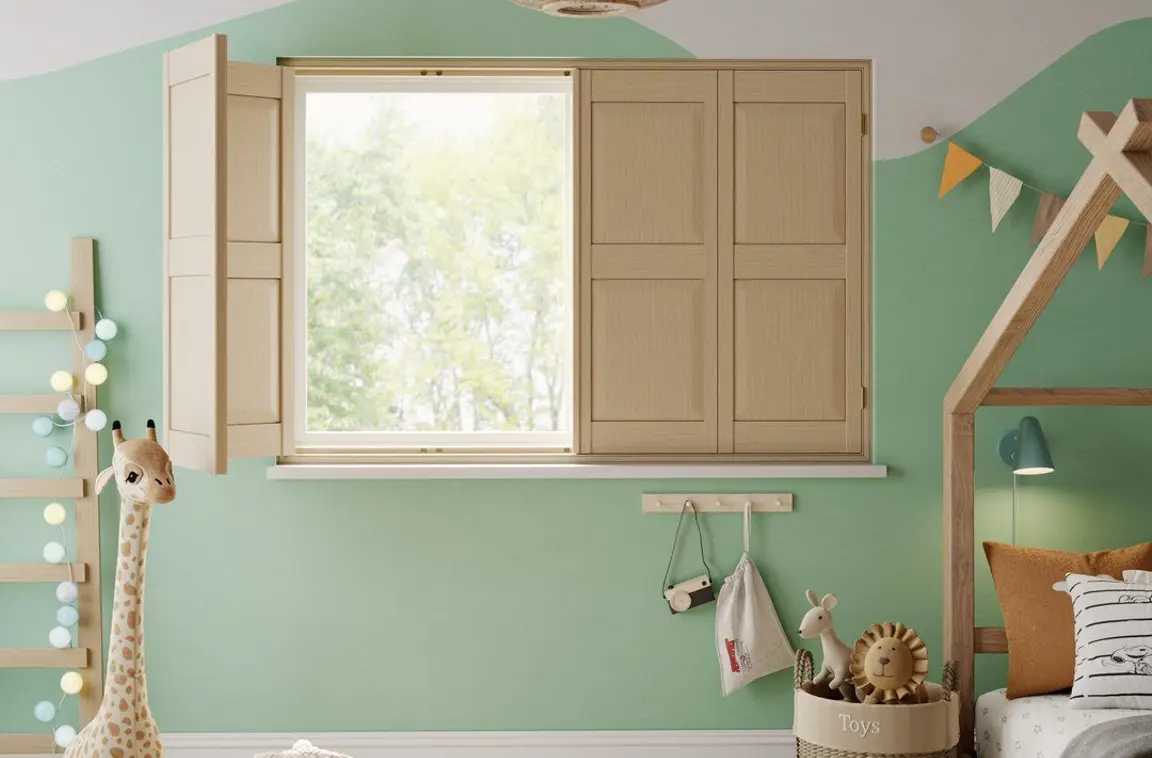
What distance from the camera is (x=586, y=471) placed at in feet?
11.6

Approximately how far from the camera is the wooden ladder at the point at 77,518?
3.50 metres

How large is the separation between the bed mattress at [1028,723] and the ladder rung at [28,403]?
2882 millimetres

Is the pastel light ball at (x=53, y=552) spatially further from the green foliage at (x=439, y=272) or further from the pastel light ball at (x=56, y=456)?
the green foliage at (x=439, y=272)

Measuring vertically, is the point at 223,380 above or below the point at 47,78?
below

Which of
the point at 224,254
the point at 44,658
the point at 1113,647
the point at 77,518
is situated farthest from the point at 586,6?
the point at 44,658

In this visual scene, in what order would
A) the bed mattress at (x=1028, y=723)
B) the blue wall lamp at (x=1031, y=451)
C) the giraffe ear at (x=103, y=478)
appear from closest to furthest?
1. the bed mattress at (x=1028, y=723)
2. the giraffe ear at (x=103, y=478)
3. the blue wall lamp at (x=1031, y=451)

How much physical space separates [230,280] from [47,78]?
0.87 metres

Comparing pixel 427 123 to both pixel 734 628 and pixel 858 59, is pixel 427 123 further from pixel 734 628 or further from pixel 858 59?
pixel 734 628

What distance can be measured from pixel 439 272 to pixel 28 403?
1.32 m

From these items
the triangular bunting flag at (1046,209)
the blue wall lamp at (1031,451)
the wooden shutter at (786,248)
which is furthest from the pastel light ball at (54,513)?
the triangular bunting flag at (1046,209)

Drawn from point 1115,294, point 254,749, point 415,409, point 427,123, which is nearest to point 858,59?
point 1115,294

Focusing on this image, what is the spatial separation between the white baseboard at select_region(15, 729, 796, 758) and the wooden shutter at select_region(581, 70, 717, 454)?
90cm

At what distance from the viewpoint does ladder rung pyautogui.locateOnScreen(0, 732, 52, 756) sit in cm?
353

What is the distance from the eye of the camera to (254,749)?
3592 mm
